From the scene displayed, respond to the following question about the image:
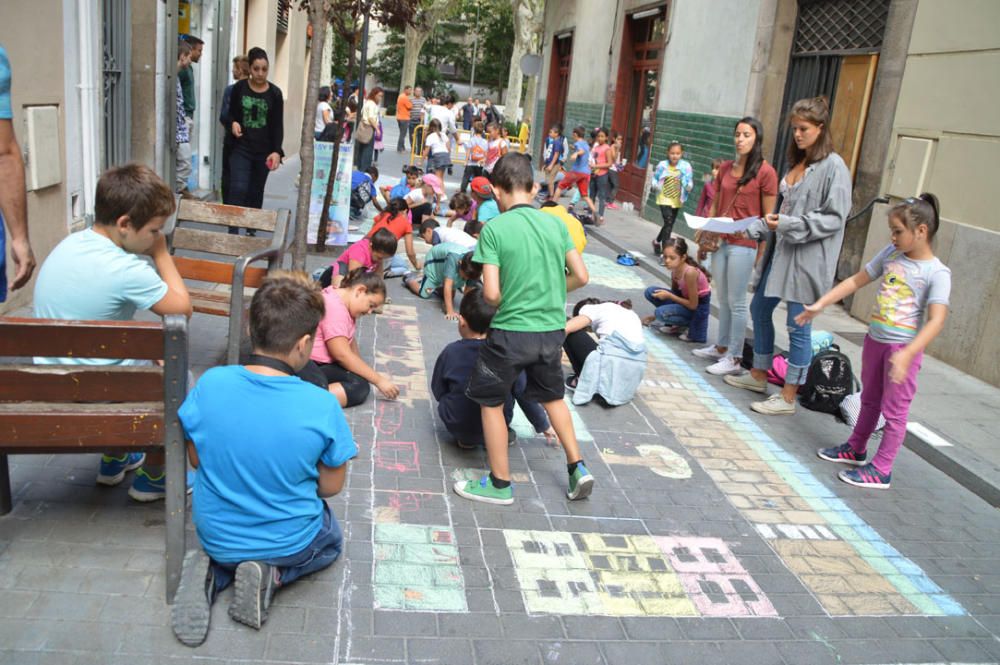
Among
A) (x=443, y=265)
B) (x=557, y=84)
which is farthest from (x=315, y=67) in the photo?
(x=557, y=84)

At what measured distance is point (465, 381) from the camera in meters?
4.57

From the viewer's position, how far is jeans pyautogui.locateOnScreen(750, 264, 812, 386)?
568cm

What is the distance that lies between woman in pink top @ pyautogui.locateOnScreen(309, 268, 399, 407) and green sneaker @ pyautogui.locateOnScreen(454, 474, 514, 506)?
3.44 feet

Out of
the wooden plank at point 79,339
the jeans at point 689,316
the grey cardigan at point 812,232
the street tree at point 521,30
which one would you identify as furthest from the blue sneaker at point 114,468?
the street tree at point 521,30

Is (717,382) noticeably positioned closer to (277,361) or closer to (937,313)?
(937,313)

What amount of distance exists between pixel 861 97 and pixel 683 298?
3.83 m

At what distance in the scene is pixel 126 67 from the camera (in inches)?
343

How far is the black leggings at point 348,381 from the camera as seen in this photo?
4922mm

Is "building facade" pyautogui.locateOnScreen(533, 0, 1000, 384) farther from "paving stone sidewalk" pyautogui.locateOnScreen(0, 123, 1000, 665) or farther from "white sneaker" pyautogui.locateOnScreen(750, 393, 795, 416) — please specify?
"paving stone sidewalk" pyautogui.locateOnScreen(0, 123, 1000, 665)

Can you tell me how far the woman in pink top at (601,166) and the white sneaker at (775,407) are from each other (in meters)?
8.80

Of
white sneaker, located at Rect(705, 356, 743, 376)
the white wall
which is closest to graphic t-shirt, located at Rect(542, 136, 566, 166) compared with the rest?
the white wall

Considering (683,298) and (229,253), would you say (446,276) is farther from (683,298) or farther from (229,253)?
(229,253)

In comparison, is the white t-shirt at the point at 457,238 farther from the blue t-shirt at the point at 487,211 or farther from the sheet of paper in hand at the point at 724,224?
the sheet of paper in hand at the point at 724,224

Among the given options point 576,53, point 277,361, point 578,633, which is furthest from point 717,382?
point 576,53
